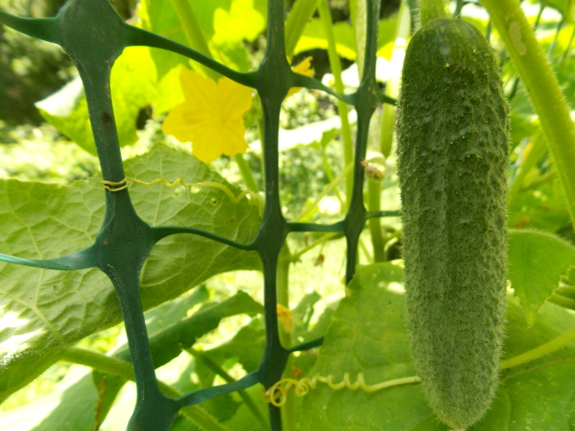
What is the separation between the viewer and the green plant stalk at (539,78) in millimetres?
526

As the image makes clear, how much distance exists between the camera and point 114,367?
0.63m

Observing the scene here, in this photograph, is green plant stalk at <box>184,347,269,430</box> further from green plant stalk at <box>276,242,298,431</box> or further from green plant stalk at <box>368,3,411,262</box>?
green plant stalk at <box>368,3,411,262</box>

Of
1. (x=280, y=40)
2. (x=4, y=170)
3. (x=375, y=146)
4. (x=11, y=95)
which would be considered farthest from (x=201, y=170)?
(x=11, y=95)

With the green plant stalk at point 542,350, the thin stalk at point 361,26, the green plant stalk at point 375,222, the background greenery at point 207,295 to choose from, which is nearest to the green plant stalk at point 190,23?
the background greenery at point 207,295

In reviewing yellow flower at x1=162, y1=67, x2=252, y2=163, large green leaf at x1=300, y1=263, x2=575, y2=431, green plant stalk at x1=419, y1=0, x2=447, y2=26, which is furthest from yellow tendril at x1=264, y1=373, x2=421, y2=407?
green plant stalk at x1=419, y1=0, x2=447, y2=26

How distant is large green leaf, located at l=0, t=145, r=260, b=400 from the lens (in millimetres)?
516

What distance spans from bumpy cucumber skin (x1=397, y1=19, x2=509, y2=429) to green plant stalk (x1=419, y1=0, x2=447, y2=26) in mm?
34

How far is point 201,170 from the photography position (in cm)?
61

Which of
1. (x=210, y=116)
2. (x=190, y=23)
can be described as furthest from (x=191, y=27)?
(x=210, y=116)

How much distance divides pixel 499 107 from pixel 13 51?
9773 millimetres

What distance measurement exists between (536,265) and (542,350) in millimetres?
120

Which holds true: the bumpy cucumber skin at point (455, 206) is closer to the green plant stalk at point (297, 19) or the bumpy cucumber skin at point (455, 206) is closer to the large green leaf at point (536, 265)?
the large green leaf at point (536, 265)

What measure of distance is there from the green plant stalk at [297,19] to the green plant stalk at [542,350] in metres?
0.59

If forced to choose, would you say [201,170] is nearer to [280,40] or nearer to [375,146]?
[280,40]
